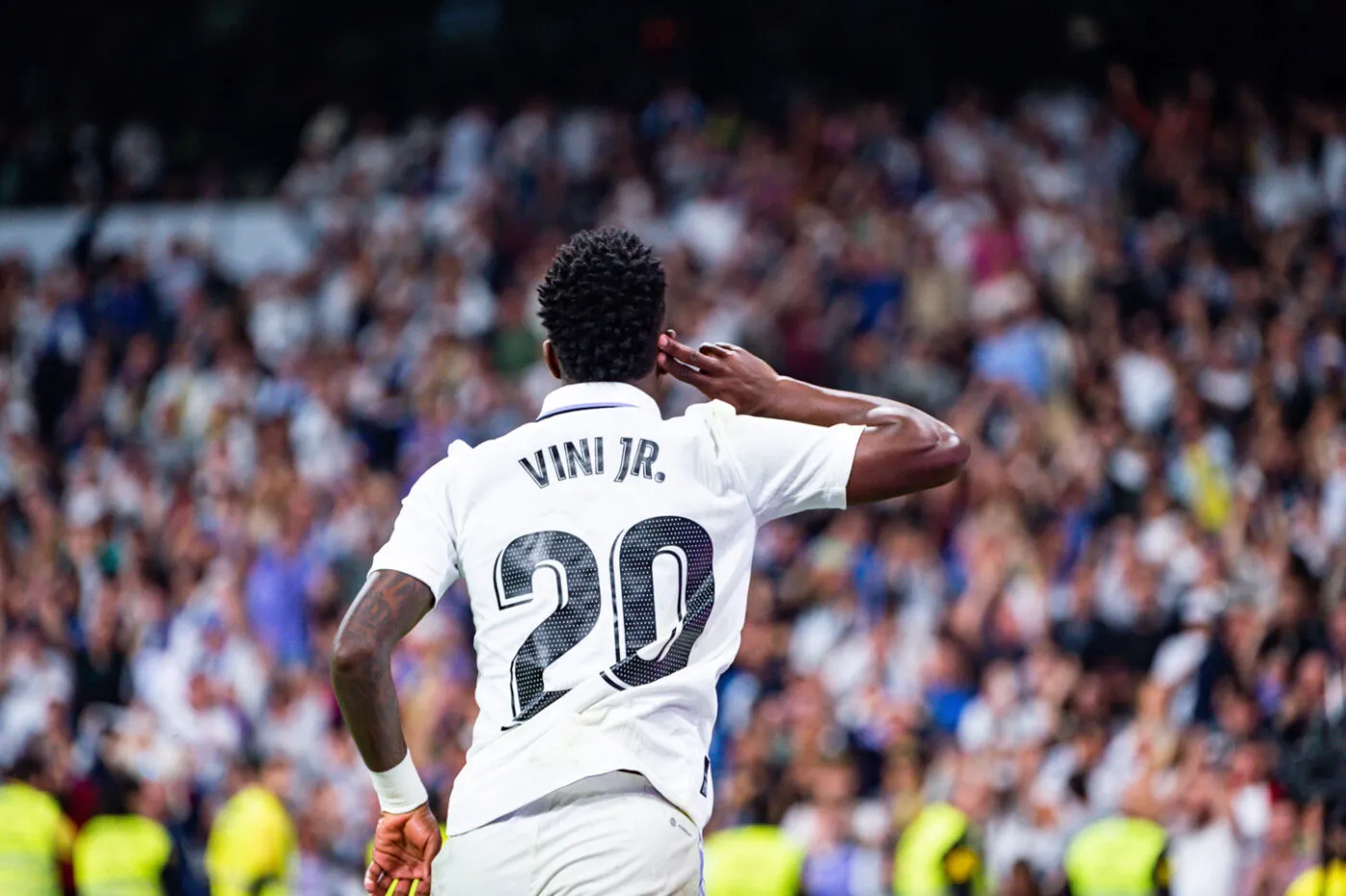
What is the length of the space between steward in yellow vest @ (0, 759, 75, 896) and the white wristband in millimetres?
7247

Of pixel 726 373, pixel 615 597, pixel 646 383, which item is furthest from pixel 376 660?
pixel 726 373

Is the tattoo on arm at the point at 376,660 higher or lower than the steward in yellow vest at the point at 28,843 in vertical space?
higher

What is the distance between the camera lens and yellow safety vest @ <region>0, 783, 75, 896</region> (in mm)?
9875

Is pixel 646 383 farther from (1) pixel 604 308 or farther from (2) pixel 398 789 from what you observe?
(2) pixel 398 789

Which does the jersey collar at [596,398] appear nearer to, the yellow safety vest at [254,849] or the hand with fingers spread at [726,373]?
the hand with fingers spread at [726,373]

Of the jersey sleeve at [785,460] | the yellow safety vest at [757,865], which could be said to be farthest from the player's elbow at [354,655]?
the yellow safety vest at [757,865]

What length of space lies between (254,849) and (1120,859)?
4.75m

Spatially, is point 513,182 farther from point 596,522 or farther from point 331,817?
point 596,522

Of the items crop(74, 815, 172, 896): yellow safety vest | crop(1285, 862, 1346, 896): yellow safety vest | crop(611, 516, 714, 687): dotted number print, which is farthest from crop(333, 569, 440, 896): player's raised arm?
crop(74, 815, 172, 896): yellow safety vest

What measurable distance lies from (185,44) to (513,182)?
5.06m

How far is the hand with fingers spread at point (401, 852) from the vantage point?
3.41 m

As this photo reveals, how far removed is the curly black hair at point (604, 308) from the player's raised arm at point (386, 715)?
1.87ft

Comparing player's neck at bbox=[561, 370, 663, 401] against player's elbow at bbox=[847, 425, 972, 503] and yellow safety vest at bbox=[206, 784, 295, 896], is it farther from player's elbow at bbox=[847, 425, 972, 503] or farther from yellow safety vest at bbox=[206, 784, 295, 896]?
yellow safety vest at bbox=[206, 784, 295, 896]

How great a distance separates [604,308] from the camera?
11.8 ft
